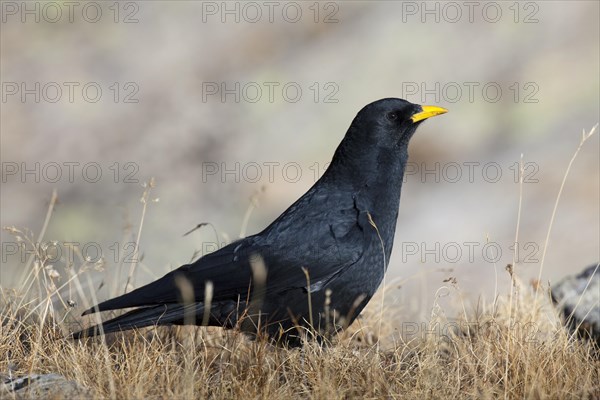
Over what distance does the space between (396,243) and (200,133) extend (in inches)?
159

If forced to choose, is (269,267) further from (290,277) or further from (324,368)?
(324,368)

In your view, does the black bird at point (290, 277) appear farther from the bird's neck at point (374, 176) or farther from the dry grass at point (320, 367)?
the dry grass at point (320, 367)

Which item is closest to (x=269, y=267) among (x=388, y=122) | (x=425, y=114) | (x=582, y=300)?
(x=388, y=122)

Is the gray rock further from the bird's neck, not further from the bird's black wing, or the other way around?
the bird's black wing

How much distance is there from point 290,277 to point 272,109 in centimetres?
Answer: 895

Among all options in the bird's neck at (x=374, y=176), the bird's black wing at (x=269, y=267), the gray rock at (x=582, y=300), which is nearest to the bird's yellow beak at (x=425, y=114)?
the bird's neck at (x=374, y=176)

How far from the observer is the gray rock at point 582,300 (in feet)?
18.6

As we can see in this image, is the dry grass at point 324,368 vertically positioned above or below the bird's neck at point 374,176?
below

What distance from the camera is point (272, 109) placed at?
46.0 ft

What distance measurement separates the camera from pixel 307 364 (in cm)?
475

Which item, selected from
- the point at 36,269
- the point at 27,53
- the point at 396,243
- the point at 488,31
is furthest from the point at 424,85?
the point at 36,269

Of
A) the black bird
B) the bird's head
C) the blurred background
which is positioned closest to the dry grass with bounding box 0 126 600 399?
the black bird

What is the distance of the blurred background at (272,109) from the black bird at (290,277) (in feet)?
18.2

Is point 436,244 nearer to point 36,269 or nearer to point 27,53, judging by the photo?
point 36,269
